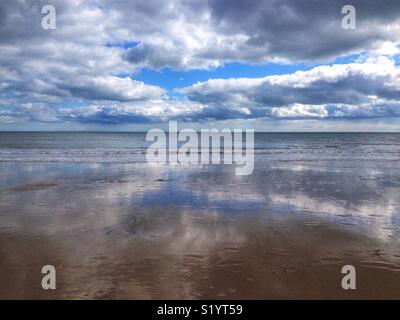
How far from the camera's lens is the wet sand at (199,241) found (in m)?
5.77

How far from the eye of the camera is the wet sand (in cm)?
577

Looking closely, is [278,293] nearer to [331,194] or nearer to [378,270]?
[378,270]

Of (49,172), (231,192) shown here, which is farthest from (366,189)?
(49,172)

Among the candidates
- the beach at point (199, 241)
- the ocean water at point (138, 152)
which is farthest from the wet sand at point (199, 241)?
the ocean water at point (138, 152)

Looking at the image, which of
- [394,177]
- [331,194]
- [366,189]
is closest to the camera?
[331,194]

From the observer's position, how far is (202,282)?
5.92 meters

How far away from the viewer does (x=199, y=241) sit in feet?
26.5
